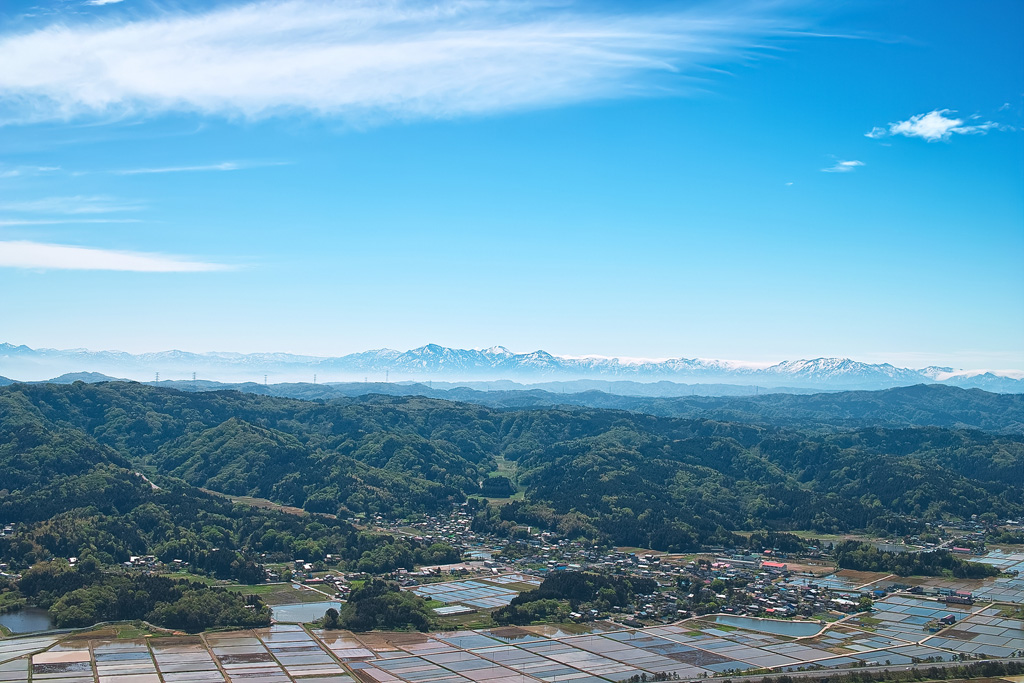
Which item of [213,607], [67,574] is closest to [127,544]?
[67,574]

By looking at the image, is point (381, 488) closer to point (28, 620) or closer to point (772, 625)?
point (28, 620)

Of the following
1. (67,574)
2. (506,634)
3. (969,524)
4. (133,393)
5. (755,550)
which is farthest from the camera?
(133,393)

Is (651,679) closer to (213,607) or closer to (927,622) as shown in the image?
(927,622)

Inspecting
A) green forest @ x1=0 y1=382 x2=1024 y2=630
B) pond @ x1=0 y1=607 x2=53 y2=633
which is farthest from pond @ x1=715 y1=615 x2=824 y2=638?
pond @ x1=0 y1=607 x2=53 y2=633

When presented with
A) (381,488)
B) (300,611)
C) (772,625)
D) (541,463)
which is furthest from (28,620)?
(541,463)

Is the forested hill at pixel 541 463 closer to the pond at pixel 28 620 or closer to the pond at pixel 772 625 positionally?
the pond at pixel 772 625

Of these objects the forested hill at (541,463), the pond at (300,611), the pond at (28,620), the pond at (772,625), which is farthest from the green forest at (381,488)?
the pond at (772,625)
